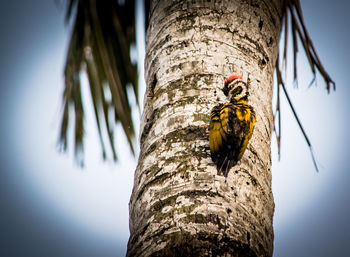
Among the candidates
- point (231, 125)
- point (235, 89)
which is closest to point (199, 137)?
point (235, 89)

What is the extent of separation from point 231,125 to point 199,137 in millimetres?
646

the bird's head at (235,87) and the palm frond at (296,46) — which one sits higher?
the palm frond at (296,46)

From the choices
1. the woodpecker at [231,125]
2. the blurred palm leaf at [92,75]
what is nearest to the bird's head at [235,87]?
the woodpecker at [231,125]

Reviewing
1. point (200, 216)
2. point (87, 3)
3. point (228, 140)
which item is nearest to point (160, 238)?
point (200, 216)

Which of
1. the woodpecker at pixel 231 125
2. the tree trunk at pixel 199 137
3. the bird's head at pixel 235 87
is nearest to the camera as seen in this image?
the tree trunk at pixel 199 137

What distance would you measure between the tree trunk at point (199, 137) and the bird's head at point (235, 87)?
5cm

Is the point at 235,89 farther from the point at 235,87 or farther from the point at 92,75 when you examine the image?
the point at 92,75

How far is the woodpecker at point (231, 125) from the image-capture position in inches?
93.7

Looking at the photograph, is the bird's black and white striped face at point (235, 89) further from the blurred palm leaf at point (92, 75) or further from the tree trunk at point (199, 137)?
the blurred palm leaf at point (92, 75)

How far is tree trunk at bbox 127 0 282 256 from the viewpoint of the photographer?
6.79 ft

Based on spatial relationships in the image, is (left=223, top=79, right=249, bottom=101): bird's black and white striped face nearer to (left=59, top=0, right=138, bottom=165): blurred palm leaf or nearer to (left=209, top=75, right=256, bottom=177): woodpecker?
(left=209, top=75, right=256, bottom=177): woodpecker

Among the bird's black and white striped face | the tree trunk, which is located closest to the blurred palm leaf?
the tree trunk

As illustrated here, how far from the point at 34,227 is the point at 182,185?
44.7 feet

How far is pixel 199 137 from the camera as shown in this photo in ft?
8.09
